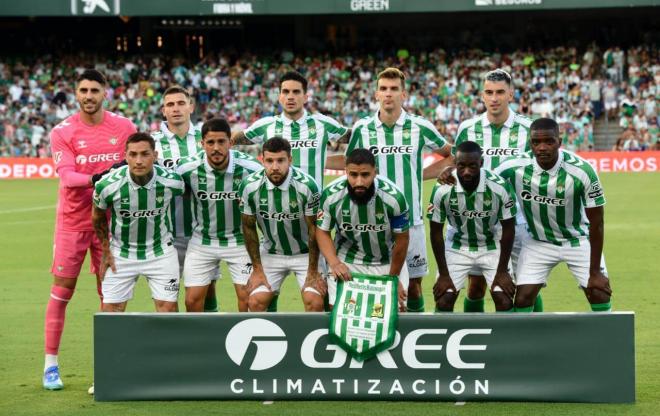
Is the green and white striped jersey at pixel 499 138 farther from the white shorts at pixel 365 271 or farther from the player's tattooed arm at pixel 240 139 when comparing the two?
the player's tattooed arm at pixel 240 139

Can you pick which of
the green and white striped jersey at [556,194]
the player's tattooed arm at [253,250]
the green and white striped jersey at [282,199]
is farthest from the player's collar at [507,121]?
the player's tattooed arm at [253,250]

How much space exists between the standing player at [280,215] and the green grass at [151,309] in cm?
104

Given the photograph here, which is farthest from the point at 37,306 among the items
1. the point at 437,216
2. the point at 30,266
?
the point at 437,216

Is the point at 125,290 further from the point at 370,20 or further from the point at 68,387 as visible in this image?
the point at 370,20

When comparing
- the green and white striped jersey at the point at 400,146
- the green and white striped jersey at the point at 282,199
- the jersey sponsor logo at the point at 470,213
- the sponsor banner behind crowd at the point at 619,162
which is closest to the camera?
the green and white striped jersey at the point at 282,199

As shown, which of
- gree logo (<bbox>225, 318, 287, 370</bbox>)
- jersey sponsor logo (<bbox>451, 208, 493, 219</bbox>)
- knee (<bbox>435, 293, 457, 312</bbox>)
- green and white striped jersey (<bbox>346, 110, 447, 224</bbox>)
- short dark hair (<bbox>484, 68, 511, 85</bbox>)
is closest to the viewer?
gree logo (<bbox>225, 318, 287, 370</bbox>)

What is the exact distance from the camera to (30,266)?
14.9 meters

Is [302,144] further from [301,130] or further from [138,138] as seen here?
[138,138]

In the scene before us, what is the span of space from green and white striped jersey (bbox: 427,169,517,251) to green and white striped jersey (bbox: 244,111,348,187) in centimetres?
111

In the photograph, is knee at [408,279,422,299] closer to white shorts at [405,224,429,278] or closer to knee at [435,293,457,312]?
white shorts at [405,224,429,278]

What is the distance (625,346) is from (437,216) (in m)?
1.83

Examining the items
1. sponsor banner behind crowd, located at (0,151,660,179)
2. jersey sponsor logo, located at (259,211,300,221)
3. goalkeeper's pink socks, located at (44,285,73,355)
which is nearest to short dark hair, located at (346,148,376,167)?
jersey sponsor logo, located at (259,211,300,221)

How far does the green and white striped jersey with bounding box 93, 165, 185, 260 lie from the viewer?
25.5 feet

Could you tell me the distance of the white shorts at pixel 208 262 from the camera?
8492mm
